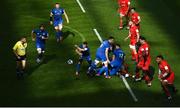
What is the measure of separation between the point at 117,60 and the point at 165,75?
3201 mm

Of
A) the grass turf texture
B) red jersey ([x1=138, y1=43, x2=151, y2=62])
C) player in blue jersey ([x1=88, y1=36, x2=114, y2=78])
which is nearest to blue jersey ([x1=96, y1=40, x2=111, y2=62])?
player in blue jersey ([x1=88, y1=36, x2=114, y2=78])

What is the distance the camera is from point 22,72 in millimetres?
26141

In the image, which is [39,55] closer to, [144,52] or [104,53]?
[104,53]

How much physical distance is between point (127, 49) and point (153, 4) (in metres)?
8.72

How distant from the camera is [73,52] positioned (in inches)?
1153

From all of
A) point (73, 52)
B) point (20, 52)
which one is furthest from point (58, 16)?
point (20, 52)

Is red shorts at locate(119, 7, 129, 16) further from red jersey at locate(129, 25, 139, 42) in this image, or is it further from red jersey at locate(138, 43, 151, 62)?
red jersey at locate(138, 43, 151, 62)

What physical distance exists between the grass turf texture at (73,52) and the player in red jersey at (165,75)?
2.18 feet

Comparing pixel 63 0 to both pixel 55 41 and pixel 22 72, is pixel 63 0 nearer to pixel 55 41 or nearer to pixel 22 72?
pixel 55 41

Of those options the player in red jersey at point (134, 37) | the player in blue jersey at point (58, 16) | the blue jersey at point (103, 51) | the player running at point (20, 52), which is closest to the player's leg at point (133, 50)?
the player in red jersey at point (134, 37)

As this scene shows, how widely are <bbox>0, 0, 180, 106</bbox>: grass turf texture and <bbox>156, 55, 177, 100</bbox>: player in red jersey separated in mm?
664

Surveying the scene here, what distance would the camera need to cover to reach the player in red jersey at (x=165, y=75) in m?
23.0

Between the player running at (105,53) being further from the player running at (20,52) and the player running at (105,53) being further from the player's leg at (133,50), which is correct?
the player running at (20,52)

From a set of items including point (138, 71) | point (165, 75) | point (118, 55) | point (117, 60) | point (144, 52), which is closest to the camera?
point (165, 75)
